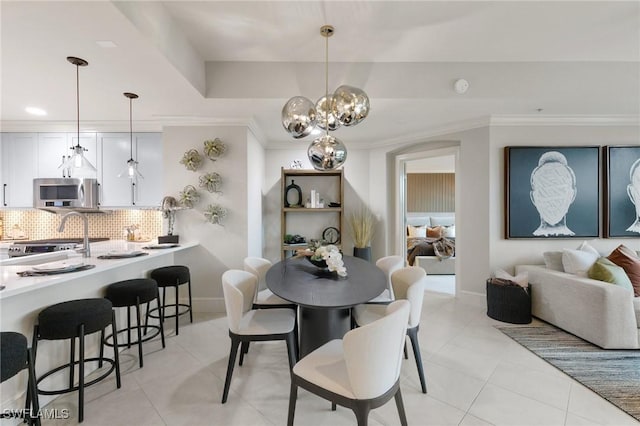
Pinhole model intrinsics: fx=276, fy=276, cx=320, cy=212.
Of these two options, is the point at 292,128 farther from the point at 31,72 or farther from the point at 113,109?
the point at 113,109

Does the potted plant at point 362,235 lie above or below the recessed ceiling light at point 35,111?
below

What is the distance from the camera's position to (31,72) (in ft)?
7.59

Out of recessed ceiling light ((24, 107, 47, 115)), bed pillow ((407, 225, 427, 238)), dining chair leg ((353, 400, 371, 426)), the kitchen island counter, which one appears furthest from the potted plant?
recessed ceiling light ((24, 107, 47, 115))

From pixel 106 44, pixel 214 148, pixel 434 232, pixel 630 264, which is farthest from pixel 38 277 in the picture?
pixel 434 232

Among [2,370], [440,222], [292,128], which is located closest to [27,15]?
[292,128]

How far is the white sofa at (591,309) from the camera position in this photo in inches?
98.4

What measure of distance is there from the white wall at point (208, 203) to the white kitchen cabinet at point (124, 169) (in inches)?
15.2

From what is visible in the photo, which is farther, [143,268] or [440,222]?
[440,222]

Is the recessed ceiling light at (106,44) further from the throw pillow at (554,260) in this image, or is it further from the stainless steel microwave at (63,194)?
the throw pillow at (554,260)

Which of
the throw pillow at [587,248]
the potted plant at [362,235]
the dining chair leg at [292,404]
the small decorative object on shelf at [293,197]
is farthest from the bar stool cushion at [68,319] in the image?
the throw pillow at [587,248]

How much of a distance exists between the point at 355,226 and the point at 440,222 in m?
4.17

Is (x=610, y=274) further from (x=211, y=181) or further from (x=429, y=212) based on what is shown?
(x=429, y=212)

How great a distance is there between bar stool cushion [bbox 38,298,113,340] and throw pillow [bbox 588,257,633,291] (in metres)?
4.33

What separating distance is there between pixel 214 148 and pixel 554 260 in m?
4.32
